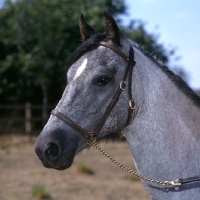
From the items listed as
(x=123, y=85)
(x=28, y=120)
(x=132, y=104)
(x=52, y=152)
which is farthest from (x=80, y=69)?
(x=28, y=120)

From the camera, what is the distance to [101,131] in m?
3.28

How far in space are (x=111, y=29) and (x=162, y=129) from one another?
822 millimetres

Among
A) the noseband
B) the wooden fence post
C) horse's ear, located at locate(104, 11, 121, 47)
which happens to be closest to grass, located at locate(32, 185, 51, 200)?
the noseband

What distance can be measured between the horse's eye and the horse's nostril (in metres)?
0.54

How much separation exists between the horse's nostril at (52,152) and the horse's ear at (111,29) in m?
0.91

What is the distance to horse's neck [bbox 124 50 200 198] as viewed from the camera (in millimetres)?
3234

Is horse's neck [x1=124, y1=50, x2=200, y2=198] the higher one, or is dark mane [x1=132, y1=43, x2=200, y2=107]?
dark mane [x1=132, y1=43, x2=200, y2=107]

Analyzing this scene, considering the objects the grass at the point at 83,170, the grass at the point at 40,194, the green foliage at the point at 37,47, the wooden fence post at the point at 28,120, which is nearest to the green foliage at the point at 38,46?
the green foliage at the point at 37,47

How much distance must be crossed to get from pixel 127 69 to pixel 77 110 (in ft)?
1.61

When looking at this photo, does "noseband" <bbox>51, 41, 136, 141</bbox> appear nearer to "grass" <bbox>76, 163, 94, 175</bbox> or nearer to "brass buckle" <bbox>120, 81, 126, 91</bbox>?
"brass buckle" <bbox>120, 81, 126, 91</bbox>

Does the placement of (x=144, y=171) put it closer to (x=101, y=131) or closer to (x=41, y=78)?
(x=101, y=131)

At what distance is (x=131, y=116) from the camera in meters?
3.32

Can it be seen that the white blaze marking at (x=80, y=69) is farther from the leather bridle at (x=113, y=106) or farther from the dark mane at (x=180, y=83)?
the dark mane at (x=180, y=83)

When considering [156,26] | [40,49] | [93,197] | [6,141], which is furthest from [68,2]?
[93,197]
